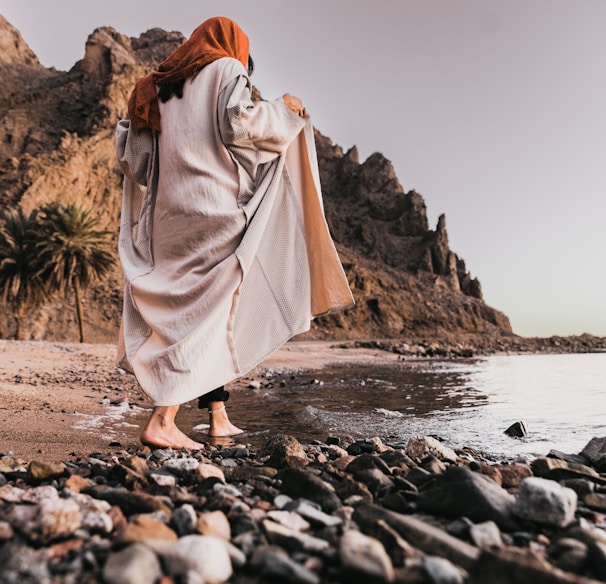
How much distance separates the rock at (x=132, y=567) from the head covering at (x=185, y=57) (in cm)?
266

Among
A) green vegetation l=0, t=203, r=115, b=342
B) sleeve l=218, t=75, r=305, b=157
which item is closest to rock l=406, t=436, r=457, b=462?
sleeve l=218, t=75, r=305, b=157

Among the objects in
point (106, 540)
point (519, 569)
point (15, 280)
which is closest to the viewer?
point (519, 569)

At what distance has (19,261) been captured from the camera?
28.1m

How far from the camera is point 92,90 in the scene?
4784 centimetres

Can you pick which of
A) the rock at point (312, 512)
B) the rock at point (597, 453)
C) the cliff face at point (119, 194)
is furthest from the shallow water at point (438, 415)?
→ the cliff face at point (119, 194)

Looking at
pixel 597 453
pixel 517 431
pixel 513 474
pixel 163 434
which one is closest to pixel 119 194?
pixel 163 434

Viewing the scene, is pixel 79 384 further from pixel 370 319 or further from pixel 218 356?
pixel 370 319

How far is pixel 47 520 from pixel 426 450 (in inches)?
62.4

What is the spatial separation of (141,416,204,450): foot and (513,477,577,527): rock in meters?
1.72

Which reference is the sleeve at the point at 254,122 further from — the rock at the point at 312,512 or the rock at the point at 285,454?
the rock at the point at 312,512

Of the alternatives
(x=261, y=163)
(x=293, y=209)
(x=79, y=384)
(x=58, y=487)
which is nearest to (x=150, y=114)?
(x=261, y=163)

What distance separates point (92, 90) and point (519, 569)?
54630mm

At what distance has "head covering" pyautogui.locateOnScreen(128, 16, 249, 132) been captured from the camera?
3021 mm

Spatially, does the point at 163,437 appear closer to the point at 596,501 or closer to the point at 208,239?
the point at 208,239
